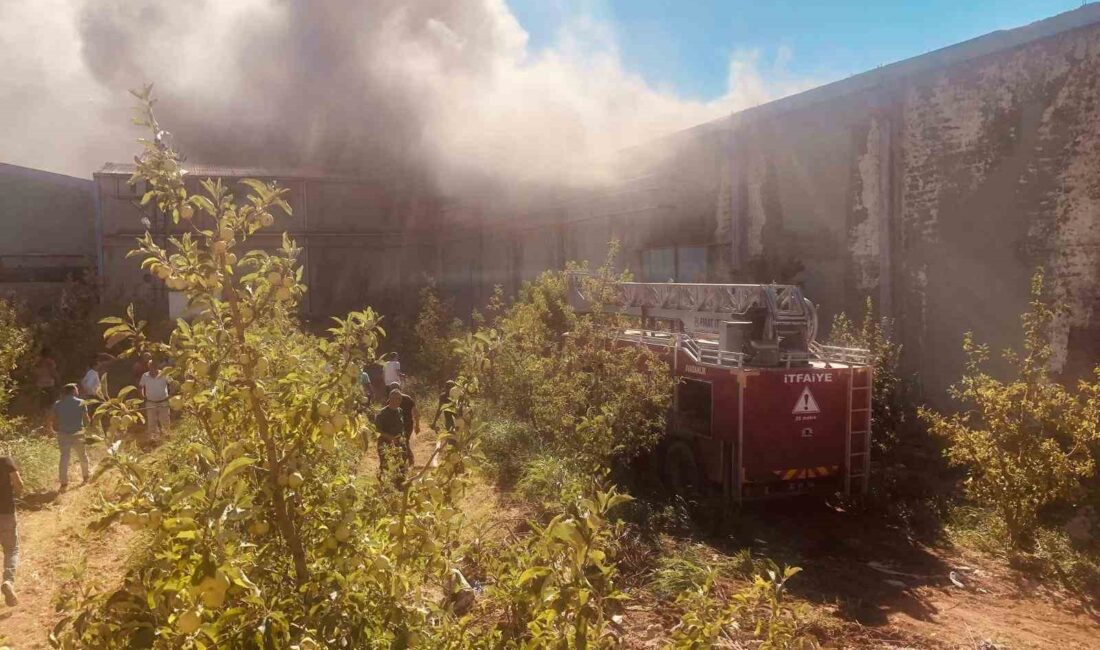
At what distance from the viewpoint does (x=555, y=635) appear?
2.32m

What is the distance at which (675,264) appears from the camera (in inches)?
750

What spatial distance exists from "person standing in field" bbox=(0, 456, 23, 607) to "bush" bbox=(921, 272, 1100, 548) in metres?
9.14

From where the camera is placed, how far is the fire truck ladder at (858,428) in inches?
368

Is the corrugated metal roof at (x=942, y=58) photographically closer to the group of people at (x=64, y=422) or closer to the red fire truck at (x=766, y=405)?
the red fire truck at (x=766, y=405)

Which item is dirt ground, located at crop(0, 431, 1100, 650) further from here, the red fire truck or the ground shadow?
the red fire truck

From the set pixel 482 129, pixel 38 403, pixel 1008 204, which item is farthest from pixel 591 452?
pixel 482 129

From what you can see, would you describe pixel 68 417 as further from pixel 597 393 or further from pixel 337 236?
pixel 337 236

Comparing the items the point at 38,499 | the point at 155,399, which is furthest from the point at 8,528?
the point at 155,399

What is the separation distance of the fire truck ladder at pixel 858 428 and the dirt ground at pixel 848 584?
0.52 metres

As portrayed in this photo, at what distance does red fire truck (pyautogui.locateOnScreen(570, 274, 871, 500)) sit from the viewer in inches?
352

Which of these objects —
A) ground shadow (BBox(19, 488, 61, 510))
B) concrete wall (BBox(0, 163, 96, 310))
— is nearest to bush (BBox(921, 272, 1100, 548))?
ground shadow (BBox(19, 488, 61, 510))

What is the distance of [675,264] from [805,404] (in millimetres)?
10290

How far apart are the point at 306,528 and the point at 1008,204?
13.8m

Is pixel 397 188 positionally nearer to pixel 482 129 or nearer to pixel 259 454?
pixel 482 129
